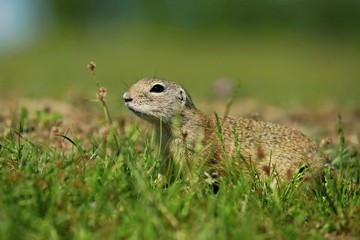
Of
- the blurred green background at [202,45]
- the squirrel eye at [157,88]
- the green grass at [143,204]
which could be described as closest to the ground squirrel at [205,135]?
the squirrel eye at [157,88]

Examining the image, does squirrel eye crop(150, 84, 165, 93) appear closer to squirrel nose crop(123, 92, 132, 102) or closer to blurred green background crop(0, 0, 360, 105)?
squirrel nose crop(123, 92, 132, 102)

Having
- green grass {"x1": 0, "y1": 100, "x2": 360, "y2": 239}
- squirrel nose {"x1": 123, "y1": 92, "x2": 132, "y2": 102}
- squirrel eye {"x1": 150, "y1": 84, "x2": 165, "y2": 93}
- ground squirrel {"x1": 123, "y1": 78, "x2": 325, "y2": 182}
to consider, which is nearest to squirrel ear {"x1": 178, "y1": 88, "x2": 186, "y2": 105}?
ground squirrel {"x1": 123, "y1": 78, "x2": 325, "y2": 182}

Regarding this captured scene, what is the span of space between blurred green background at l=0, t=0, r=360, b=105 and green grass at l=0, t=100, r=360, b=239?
6447 millimetres

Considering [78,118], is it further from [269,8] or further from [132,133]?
[269,8]

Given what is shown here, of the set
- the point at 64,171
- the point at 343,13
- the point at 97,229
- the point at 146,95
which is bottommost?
the point at 97,229

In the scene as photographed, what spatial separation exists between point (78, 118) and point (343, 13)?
26.2m

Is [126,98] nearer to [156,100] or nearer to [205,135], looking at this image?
[156,100]

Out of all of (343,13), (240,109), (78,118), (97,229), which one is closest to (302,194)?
(97,229)

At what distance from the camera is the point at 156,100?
454 centimetres

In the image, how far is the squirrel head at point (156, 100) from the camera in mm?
4375

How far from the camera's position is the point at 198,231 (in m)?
2.80

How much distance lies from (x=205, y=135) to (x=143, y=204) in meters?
1.65

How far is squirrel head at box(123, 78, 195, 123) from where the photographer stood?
4.38m

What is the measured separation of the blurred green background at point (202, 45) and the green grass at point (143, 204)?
21.2ft
